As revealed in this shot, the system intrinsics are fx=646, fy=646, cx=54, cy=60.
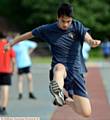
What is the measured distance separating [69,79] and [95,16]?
47.6 metres

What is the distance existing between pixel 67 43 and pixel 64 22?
1.28 ft

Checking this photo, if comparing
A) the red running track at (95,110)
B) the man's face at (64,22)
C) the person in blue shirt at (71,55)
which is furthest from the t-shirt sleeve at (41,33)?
the red running track at (95,110)

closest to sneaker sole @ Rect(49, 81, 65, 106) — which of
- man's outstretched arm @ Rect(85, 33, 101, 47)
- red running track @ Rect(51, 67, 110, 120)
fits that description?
man's outstretched arm @ Rect(85, 33, 101, 47)

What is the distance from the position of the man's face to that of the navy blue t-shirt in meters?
0.09

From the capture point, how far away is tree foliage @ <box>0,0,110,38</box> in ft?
184

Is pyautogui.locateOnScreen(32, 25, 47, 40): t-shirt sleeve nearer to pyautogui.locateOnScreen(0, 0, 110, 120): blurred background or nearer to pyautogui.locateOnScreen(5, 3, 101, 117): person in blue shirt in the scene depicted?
pyautogui.locateOnScreen(5, 3, 101, 117): person in blue shirt

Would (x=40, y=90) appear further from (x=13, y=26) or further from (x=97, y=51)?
(x=13, y=26)

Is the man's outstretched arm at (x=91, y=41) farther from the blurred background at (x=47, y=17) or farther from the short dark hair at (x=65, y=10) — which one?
the blurred background at (x=47, y=17)

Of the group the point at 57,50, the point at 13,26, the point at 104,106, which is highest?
the point at 13,26

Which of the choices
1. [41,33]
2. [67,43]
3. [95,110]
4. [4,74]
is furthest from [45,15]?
[67,43]

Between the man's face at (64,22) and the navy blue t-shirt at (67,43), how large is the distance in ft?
0.30

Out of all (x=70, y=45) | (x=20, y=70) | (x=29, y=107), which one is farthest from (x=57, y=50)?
(x=20, y=70)

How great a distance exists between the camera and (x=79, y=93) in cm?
995

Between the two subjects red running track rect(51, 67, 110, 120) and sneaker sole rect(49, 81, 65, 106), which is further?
red running track rect(51, 67, 110, 120)
